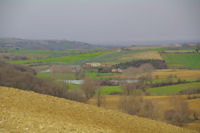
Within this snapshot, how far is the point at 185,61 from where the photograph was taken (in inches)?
1383

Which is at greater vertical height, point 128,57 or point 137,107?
point 128,57

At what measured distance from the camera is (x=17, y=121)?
23.0ft

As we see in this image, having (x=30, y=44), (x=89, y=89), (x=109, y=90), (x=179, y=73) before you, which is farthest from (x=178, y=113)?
(x=30, y=44)

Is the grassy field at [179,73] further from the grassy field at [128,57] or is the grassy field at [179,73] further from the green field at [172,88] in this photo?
the grassy field at [128,57]

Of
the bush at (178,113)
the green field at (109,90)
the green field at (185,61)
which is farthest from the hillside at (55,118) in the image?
the green field at (185,61)

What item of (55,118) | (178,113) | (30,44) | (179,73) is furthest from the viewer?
(30,44)

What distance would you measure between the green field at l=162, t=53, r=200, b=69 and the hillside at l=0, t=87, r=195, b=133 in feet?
80.1

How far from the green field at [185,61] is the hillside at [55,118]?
2440cm

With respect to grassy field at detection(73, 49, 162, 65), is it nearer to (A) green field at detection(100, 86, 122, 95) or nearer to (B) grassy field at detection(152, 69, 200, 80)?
(B) grassy field at detection(152, 69, 200, 80)

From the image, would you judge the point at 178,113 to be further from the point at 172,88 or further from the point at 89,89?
the point at 89,89

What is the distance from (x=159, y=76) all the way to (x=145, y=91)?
5605mm

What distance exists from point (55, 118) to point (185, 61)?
31.8m

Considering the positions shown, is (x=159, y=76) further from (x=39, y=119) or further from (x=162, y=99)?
(x=39, y=119)

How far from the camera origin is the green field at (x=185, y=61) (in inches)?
1279
